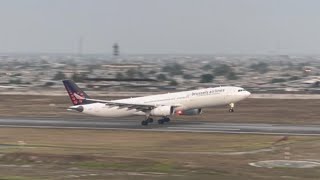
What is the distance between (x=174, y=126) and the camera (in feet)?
267

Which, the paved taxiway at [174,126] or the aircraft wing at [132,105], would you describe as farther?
the aircraft wing at [132,105]

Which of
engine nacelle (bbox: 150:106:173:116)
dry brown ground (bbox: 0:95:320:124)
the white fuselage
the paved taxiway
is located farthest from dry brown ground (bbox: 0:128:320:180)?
dry brown ground (bbox: 0:95:320:124)

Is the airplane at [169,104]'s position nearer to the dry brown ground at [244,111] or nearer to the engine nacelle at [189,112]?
the engine nacelle at [189,112]

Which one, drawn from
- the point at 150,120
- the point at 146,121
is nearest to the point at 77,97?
the point at 150,120

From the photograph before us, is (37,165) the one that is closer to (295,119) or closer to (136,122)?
(136,122)

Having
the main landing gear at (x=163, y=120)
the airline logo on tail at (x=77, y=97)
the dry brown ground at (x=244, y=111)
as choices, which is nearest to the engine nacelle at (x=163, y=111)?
the main landing gear at (x=163, y=120)

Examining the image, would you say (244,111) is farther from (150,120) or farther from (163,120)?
(150,120)

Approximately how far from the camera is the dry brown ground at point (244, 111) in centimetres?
9041

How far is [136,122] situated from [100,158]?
35932 millimetres

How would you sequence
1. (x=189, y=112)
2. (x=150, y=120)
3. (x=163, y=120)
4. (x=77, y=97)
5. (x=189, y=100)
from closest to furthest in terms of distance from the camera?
(x=150, y=120) → (x=189, y=100) → (x=163, y=120) → (x=189, y=112) → (x=77, y=97)

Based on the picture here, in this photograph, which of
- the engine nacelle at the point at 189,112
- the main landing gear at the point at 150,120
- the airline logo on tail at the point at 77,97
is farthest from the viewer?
the airline logo on tail at the point at 77,97

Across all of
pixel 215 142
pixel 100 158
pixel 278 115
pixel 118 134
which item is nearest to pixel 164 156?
pixel 100 158

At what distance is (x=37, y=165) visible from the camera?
167 ft

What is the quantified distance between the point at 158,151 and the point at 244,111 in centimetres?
4683
